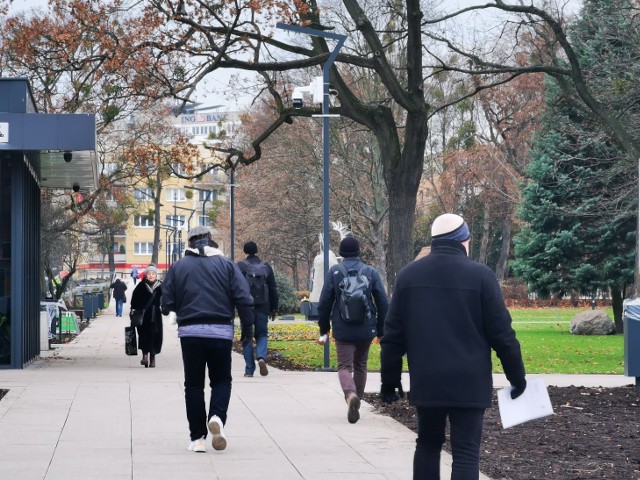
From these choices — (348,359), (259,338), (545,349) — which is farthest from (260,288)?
(545,349)

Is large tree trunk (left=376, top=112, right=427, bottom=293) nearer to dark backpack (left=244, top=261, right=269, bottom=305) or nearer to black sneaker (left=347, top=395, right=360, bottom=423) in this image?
dark backpack (left=244, top=261, right=269, bottom=305)

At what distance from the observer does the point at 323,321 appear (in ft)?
39.5

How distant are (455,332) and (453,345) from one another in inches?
2.7

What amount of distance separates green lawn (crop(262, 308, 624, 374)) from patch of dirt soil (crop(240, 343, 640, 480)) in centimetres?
675

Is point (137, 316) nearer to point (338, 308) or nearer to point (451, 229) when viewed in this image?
point (338, 308)

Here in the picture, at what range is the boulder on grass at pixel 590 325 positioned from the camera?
35.6 meters

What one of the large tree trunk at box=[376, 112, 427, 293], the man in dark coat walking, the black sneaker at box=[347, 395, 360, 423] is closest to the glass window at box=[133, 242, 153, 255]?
the large tree trunk at box=[376, 112, 427, 293]

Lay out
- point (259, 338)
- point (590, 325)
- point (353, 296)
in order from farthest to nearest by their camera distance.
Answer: point (590, 325), point (259, 338), point (353, 296)

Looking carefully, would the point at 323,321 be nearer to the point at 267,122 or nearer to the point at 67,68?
the point at 67,68

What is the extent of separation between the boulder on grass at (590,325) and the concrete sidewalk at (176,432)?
17.5 metres

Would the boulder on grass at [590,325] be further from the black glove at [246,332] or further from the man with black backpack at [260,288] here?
the black glove at [246,332]

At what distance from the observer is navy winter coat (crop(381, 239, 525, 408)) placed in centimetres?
647

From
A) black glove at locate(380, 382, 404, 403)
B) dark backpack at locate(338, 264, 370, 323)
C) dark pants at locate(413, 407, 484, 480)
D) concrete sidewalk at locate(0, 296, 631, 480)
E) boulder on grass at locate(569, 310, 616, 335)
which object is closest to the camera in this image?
dark pants at locate(413, 407, 484, 480)

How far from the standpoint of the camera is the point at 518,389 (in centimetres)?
664
